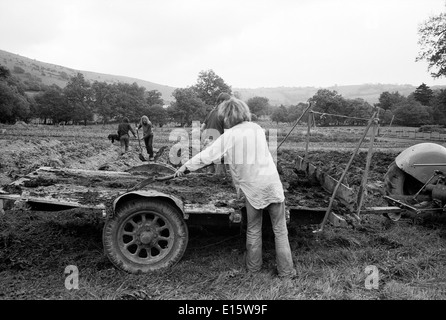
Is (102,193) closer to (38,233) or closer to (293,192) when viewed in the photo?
(38,233)

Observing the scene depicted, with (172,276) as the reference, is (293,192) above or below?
above

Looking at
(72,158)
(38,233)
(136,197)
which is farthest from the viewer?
(72,158)

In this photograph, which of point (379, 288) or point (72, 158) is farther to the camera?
point (72, 158)

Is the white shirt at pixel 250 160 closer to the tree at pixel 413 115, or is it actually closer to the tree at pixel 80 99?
the tree at pixel 413 115

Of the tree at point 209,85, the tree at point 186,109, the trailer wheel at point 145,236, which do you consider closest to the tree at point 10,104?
the tree at point 186,109

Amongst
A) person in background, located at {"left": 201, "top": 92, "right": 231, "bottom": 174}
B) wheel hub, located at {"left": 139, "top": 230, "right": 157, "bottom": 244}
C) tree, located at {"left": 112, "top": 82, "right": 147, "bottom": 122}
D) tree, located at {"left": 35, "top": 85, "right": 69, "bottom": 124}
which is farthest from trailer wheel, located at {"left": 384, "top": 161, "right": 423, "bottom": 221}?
tree, located at {"left": 35, "top": 85, "right": 69, "bottom": 124}

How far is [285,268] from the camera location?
3713 millimetres

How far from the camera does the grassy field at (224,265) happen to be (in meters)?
3.33

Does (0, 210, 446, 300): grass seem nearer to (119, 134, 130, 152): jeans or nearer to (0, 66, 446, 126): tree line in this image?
(119, 134, 130, 152): jeans

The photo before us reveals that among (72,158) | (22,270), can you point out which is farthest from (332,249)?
(72,158)

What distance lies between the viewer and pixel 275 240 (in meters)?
3.77

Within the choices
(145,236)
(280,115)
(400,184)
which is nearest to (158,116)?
(280,115)

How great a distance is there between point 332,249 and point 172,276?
7.40ft

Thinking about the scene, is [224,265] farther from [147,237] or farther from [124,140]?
[124,140]
